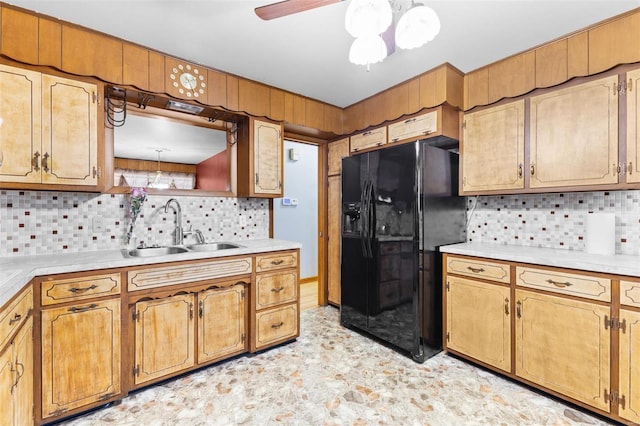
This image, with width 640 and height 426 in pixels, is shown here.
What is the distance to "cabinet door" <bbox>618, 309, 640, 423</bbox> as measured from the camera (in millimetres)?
1575

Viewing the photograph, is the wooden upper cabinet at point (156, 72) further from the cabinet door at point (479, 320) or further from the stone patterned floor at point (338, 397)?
the cabinet door at point (479, 320)

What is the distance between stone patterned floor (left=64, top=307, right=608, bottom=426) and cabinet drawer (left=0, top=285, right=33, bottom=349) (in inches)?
31.1

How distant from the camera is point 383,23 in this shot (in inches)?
51.1

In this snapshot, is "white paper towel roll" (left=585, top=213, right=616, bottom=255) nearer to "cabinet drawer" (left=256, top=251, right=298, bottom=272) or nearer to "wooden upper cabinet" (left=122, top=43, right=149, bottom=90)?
"cabinet drawer" (left=256, top=251, right=298, bottom=272)

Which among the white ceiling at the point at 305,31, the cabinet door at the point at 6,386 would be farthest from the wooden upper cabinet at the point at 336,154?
the cabinet door at the point at 6,386

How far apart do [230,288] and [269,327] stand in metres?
0.52

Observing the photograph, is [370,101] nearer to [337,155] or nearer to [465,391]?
[337,155]

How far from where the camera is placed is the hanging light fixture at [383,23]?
4.13ft

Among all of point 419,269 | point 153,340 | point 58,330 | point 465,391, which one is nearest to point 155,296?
point 153,340

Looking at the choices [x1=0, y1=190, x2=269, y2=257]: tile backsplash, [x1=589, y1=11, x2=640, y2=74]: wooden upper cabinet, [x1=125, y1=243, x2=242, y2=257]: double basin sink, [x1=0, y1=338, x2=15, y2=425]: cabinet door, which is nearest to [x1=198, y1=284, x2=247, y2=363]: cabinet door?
[x1=125, y1=243, x2=242, y2=257]: double basin sink

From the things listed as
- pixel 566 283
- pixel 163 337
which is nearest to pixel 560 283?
pixel 566 283

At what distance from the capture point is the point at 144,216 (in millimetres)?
2449

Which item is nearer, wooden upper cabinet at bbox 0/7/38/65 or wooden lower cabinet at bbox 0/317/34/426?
wooden lower cabinet at bbox 0/317/34/426

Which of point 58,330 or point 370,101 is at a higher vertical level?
point 370,101
